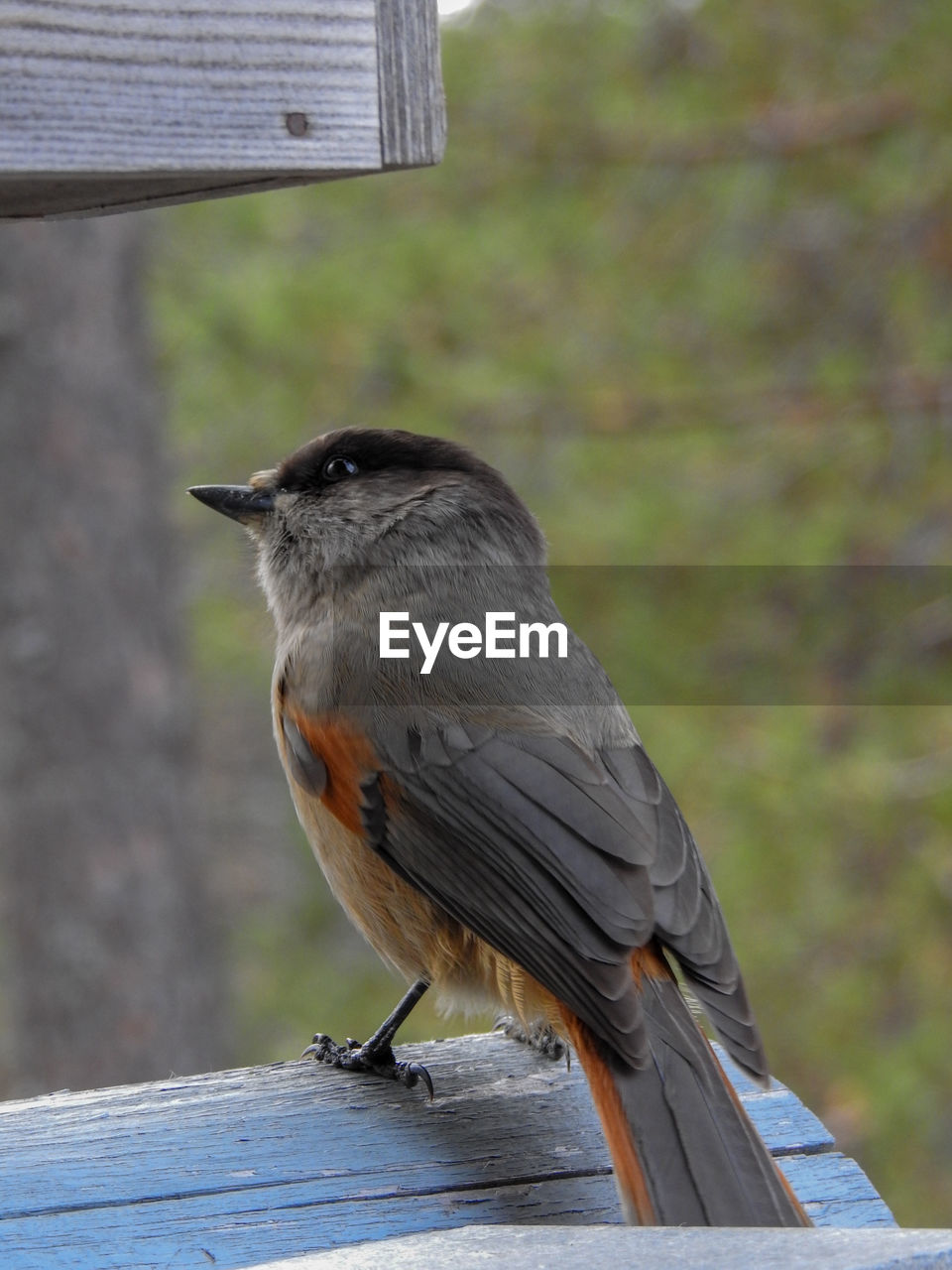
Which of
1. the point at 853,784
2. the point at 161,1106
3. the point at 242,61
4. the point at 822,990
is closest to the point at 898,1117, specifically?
the point at 822,990

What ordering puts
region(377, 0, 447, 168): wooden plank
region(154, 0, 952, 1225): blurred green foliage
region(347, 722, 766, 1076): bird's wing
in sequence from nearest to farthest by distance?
1. region(377, 0, 447, 168): wooden plank
2. region(347, 722, 766, 1076): bird's wing
3. region(154, 0, 952, 1225): blurred green foliage

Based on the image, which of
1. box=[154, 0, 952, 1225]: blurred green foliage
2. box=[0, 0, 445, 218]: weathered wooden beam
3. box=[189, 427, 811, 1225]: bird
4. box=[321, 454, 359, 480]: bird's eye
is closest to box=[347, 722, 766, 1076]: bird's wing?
box=[189, 427, 811, 1225]: bird

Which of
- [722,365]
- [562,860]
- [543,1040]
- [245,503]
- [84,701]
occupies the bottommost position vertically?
[84,701]

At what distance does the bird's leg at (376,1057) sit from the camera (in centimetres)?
309

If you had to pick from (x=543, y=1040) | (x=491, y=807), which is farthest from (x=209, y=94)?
(x=543, y=1040)

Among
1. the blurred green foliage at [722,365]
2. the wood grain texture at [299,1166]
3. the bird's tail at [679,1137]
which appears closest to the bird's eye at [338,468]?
the wood grain texture at [299,1166]

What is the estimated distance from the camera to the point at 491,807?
10.6 ft

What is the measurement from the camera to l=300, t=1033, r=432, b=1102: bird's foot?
3.09 meters

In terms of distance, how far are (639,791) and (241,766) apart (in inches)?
388

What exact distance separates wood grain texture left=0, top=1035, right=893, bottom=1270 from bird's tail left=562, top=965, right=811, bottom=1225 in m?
0.15

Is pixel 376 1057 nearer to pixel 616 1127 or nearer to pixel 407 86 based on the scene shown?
pixel 616 1127

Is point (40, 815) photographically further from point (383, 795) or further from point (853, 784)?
point (383, 795)

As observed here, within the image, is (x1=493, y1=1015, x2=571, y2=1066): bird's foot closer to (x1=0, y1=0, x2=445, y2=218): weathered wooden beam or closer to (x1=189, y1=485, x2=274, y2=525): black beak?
(x1=189, y1=485, x2=274, y2=525): black beak

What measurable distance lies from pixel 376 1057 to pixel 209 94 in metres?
1.66
